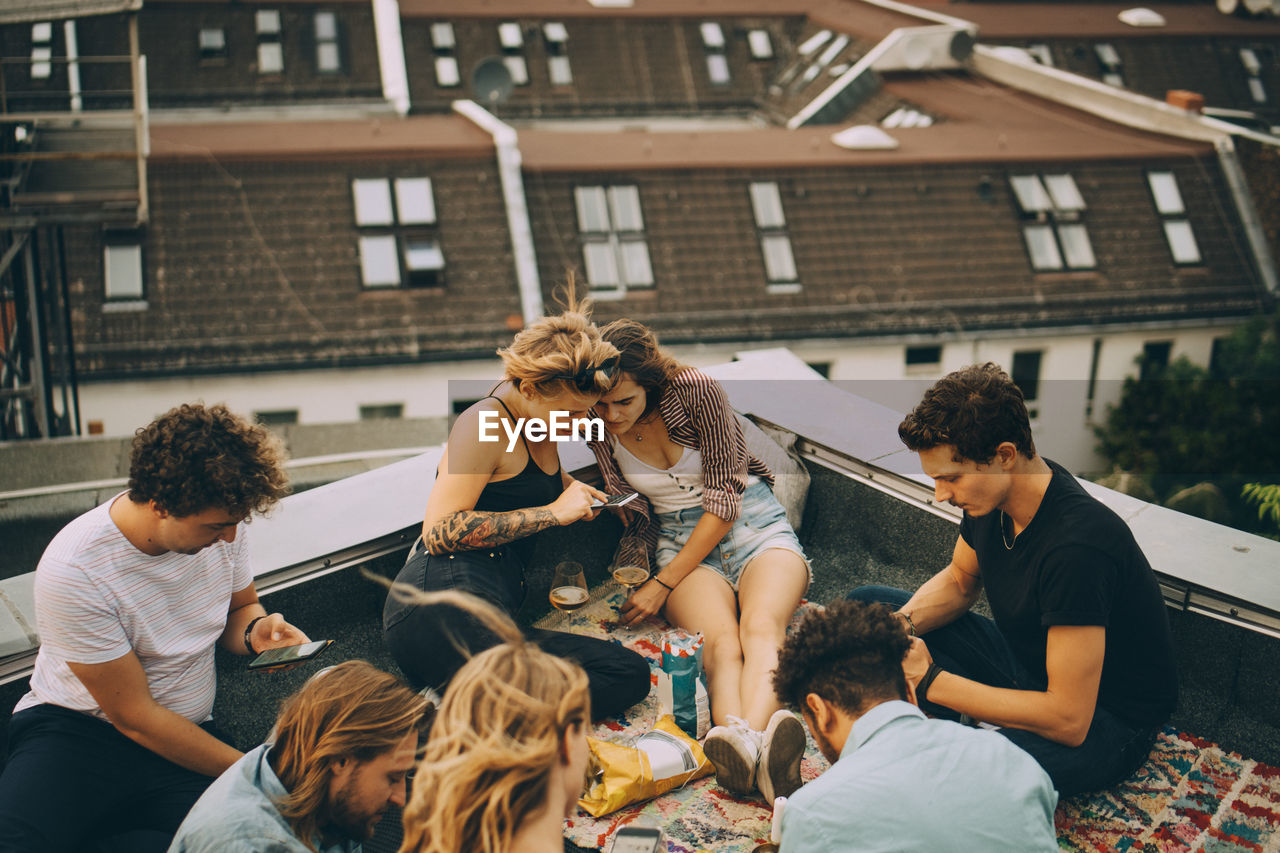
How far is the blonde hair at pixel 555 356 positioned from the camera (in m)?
3.40

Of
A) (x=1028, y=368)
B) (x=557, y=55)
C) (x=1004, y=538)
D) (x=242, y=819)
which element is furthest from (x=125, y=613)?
(x=557, y=55)

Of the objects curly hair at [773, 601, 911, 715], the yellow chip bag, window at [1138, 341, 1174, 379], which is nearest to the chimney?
window at [1138, 341, 1174, 379]

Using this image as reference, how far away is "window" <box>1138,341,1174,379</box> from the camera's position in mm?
17250

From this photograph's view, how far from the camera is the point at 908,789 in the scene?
2033 mm

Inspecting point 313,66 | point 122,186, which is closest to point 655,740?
point 122,186

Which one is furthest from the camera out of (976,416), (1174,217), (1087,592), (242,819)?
(1174,217)

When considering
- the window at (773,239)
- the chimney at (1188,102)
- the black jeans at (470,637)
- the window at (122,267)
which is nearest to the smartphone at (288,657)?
the black jeans at (470,637)

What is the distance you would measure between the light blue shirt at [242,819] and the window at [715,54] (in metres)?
23.8

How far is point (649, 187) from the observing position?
1636 cm

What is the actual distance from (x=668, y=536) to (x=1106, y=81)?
78.3 feet

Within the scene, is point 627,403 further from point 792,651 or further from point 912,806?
point 912,806

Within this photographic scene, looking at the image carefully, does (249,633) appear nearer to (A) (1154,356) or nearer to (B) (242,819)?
(B) (242,819)

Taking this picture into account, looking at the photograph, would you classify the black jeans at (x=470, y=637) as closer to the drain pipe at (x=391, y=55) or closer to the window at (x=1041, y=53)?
the drain pipe at (x=391, y=55)

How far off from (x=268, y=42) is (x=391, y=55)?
97.9 inches
